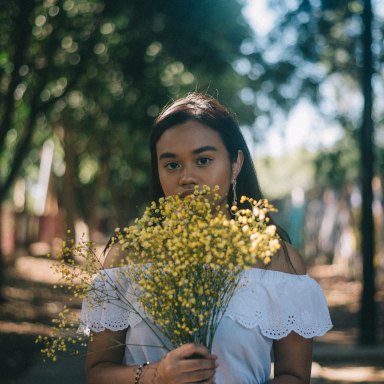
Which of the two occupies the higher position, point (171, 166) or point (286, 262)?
point (171, 166)

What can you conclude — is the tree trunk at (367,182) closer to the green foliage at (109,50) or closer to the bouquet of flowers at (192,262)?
the green foliage at (109,50)

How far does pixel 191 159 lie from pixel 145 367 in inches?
30.8

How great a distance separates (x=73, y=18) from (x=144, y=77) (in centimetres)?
149

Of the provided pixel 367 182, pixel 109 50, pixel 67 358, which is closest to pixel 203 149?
pixel 67 358

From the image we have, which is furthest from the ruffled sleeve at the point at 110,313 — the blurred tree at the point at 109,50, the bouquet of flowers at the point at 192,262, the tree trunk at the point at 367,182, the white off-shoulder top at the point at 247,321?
the tree trunk at the point at 367,182

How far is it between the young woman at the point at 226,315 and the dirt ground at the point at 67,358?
0.77m

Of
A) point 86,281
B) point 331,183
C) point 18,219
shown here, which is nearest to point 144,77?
point 331,183

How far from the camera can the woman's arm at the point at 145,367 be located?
6.65 feet

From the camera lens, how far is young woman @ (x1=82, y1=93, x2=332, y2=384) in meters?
2.39

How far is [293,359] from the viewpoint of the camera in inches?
94.3

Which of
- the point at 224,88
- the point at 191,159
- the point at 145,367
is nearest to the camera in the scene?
the point at 145,367

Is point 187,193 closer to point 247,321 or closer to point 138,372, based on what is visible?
point 247,321

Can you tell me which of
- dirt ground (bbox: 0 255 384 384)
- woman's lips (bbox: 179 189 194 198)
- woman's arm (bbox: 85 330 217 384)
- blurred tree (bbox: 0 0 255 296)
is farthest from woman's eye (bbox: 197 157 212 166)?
blurred tree (bbox: 0 0 255 296)

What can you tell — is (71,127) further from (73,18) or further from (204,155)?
(204,155)
